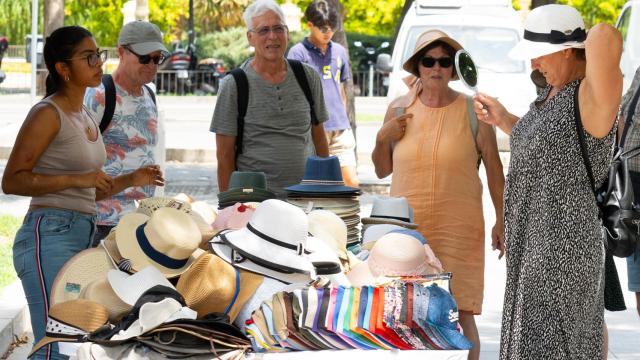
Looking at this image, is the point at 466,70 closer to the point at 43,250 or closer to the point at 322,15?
the point at 43,250

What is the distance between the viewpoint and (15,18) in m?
57.6

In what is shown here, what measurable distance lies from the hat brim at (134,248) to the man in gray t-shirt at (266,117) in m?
1.78

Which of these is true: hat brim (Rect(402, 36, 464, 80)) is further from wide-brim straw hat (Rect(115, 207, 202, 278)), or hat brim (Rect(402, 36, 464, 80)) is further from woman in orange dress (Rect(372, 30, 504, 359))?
wide-brim straw hat (Rect(115, 207, 202, 278))

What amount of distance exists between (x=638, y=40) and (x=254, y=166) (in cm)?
1028

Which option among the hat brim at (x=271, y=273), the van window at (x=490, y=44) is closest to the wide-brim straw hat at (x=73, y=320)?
the hat brim at (x=271, y=273)

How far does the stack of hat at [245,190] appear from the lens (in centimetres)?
594

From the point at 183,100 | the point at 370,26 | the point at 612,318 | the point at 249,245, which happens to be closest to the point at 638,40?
the point at 612,318

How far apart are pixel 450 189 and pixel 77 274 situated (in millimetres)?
2117

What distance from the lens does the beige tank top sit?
5402 mm

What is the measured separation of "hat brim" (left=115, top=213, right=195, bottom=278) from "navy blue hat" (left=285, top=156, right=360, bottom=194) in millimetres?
1237

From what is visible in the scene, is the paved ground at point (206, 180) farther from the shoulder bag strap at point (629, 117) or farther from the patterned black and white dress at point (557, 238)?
the patterned black and white dress at point (557, 238)

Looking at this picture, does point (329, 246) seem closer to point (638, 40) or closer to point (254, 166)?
point (254, 166)

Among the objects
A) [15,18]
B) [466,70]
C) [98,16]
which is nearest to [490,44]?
[466,70]

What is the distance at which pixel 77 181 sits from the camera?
17.5ft
